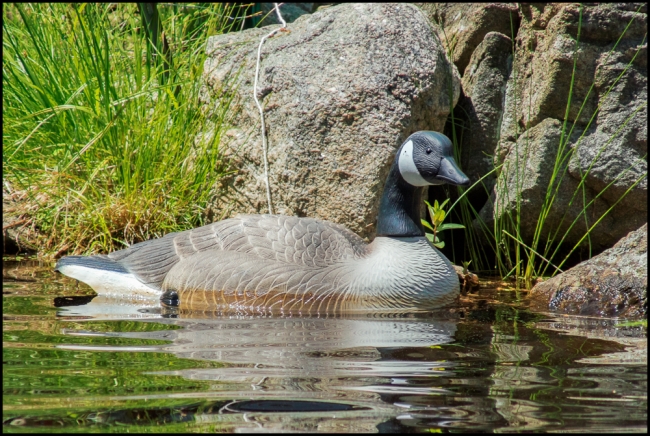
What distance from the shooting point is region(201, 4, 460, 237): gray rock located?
5980 mm

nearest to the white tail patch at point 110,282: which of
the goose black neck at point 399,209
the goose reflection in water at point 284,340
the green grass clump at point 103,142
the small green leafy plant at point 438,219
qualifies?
the goose reflection in water at point 284,340

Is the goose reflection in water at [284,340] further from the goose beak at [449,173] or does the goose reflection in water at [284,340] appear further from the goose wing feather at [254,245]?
the goose beak at [449,173]

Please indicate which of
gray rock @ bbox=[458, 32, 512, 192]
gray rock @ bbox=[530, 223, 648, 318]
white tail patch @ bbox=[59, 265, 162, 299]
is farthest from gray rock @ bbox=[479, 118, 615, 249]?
white tail patch @ bbox=[59, 265, 162, 299]

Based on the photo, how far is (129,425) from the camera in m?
2.51

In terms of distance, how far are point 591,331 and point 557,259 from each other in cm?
232

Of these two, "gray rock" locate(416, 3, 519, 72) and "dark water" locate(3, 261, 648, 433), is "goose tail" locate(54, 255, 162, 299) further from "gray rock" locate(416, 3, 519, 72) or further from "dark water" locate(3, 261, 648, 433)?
"gray rock" locate(416, 3, 519, 72)

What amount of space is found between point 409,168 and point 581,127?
1.85m

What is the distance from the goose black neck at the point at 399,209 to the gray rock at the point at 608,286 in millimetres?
968

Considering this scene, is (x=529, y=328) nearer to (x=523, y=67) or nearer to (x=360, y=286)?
(x=360, y=286)

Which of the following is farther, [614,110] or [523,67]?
[523,67]

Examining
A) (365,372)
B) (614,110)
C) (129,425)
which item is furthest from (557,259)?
(129,425)

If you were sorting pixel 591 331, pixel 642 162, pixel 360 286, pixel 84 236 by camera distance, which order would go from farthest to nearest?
pixel 84 236 → pixel 642 162 → pixel 360 286 → pixel 591 331

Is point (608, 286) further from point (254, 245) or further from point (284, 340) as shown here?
point (254, 245)

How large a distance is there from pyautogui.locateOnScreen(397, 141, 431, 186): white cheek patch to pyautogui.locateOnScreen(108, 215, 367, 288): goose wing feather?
590 mm
